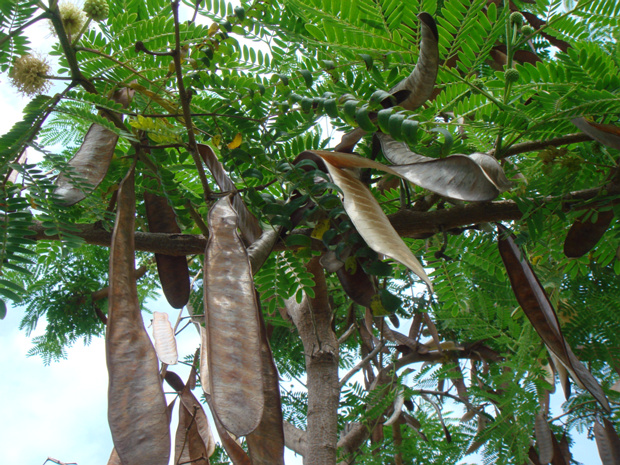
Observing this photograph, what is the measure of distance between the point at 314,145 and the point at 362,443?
1.30 metres

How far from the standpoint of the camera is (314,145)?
1.15 meters

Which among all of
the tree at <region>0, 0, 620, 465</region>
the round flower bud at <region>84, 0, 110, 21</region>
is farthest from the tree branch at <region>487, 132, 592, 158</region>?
the round flower bud at <region>84, 0, 110, 21</region>

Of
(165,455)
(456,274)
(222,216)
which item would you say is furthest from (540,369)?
(165,455)

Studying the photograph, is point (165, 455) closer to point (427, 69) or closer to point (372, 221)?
point (372, 221)

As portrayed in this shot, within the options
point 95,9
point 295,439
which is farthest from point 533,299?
point 295,439

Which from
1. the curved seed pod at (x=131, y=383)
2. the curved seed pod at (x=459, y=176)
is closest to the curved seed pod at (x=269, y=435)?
the curved seed pod at (x=131, y=383)

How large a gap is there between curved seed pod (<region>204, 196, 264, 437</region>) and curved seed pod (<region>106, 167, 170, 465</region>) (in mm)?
81

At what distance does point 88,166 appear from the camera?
0.91 metres

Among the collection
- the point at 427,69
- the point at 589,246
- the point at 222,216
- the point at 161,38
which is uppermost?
the point at 161,38

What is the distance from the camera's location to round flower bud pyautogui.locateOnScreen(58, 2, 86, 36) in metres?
1.03

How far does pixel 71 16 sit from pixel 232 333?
0.82m

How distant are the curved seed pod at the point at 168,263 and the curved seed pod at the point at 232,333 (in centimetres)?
33

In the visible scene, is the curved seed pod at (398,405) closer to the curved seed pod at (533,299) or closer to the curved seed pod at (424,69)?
the curved seed pod at (533,299)

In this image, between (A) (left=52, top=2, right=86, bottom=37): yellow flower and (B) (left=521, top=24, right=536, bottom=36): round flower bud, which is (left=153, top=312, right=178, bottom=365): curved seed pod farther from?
(B) (left=521, top=24, right=536, bottom=36): round flower bud
